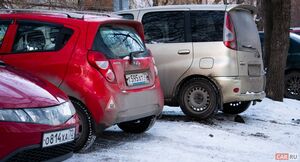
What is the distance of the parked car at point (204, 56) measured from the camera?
29.3 ft

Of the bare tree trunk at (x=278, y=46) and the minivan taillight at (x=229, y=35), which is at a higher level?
the minivan taillight at (x=229, y=35)

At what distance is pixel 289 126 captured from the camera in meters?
9.62

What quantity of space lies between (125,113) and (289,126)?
3953 mm

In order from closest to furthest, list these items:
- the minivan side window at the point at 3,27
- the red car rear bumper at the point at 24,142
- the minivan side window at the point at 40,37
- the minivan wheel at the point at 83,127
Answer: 1. the red car rear bumper at the point at 24,142
2. the minivan wheel at the point at 83,127
3. the minivan side window at the point at 40,37
4. the minivan side window at the point at 3,27

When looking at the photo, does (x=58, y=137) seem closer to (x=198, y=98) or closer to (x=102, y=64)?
(x=102, y=64)

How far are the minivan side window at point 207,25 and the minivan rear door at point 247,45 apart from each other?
0.23 meters

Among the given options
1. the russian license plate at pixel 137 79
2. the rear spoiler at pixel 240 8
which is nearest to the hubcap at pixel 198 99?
the rear spoiler at pixel 240 8

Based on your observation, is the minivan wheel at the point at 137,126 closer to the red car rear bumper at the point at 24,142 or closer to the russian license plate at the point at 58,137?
the russian license plate at the point at 58,137

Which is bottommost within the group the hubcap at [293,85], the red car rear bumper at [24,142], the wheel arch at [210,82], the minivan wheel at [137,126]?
the hubcap at [293,85]

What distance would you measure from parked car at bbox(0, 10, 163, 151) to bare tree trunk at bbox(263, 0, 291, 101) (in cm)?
593

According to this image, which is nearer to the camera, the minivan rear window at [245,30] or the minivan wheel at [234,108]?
the minivan rear window at [245,30]

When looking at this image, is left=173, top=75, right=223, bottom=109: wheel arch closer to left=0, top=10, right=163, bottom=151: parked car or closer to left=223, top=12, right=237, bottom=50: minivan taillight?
left=223, top=12, right=237, bottom=50: minivan taillight

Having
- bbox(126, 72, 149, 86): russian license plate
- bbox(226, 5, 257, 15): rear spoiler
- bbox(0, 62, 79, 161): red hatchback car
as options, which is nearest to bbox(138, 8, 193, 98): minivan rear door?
bbox(226, 5, 257, 15): rear spoiler

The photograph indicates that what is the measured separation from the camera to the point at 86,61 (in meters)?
6.50
